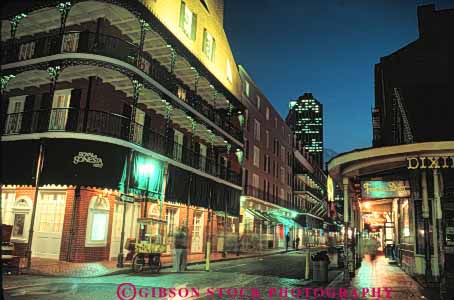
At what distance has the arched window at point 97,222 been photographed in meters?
18.0

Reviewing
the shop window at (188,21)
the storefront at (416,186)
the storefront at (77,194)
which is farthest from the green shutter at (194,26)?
the storefront at (416,186)

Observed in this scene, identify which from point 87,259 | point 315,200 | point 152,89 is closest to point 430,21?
point 152,89

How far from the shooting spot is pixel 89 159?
17.1 m

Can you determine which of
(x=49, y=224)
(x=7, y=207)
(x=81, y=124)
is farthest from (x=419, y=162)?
(x=7, y=207)

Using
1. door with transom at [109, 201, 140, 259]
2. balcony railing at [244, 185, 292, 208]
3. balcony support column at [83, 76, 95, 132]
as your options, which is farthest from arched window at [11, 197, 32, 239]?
balcony railing at [244, 185, 292, 208]

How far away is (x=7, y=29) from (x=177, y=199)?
1338 centimetres

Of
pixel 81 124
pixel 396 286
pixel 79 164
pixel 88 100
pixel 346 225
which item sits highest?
pixel 88 100

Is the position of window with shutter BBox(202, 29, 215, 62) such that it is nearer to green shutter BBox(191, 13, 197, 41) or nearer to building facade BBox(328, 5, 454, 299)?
green shutter BBox(191, 13, 197, 41)

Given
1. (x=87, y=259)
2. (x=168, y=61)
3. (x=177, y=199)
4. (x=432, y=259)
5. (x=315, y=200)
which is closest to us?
(x=432, y=259)

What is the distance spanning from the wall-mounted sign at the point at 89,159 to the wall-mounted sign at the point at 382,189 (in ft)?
36.3

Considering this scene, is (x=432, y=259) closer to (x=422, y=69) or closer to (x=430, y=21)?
(x=422, y=69)

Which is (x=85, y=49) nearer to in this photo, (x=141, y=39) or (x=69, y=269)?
(x=141, y=39)

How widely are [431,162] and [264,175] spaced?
3359 cm

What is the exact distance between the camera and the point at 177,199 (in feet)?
75.8
